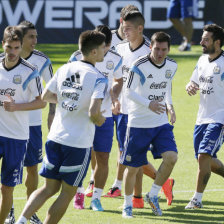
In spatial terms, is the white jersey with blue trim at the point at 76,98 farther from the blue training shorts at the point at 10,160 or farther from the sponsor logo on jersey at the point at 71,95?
the blue training shorts at the point at 10,160

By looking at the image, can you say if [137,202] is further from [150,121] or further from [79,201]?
[150,121]

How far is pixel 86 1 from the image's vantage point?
21.8m

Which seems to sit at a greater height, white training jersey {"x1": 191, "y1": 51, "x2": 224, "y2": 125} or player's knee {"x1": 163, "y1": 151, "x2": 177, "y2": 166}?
white training jersey {"x1": 191, "y1": 51, "x2": 224, "y2": 125}

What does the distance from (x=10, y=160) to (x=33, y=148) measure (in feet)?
2.88

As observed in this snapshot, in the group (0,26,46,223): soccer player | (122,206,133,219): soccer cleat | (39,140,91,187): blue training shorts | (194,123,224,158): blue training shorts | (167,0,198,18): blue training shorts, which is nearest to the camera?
(39,140,91,187): blue training shorts

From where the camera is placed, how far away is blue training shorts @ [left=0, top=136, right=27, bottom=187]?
805 cm

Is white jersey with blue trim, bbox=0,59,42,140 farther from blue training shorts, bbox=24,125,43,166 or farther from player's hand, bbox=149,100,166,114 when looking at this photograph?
player's hand, bbox=149,100,166,114

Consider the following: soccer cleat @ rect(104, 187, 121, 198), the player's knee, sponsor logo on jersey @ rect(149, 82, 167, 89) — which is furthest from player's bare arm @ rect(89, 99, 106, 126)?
soccer cleat @ rect(104, 187, 121, 198)

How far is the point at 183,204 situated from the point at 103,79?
2.96m

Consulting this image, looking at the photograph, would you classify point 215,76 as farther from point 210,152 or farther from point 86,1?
point 86,1

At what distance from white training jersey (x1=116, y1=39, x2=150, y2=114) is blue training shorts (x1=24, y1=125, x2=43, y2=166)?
1.61m

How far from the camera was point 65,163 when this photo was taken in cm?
766


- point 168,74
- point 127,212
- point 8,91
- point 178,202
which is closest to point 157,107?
point 168,74

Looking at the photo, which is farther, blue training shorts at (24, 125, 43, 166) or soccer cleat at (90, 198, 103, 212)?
soccer cleat at (90, 198, 103, 212)
